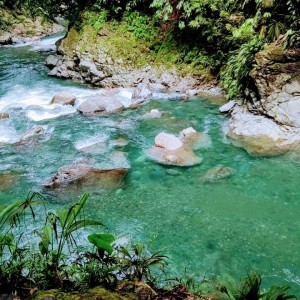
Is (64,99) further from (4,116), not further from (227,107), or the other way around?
(227,107)

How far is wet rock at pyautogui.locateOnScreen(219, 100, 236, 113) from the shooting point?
977 cm

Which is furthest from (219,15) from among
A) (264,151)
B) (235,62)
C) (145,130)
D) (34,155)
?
(34,155)

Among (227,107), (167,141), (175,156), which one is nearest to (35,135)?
(167,141)

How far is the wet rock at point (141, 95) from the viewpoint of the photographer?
11.2 m

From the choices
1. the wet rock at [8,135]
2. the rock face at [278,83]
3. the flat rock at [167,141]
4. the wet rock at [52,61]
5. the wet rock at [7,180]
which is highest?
the rock face at [278,83]

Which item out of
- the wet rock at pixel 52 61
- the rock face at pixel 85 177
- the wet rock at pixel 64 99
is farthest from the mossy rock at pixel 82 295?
the wet rock at pixel 52 61

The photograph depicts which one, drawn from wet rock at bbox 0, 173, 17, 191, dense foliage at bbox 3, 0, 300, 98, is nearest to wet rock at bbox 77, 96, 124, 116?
dense foliage at bbox 3, 0, 300, 98

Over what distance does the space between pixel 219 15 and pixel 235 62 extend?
1.99 metres

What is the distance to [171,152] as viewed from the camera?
25.6ft

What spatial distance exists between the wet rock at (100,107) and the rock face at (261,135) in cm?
357

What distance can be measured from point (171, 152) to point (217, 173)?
1236 mm

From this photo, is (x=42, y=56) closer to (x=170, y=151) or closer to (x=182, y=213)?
(x=170, y=151)

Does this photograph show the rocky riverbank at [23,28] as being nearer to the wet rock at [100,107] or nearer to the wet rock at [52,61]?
the wet rock at [52,61]

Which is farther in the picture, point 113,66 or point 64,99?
point 113,66
